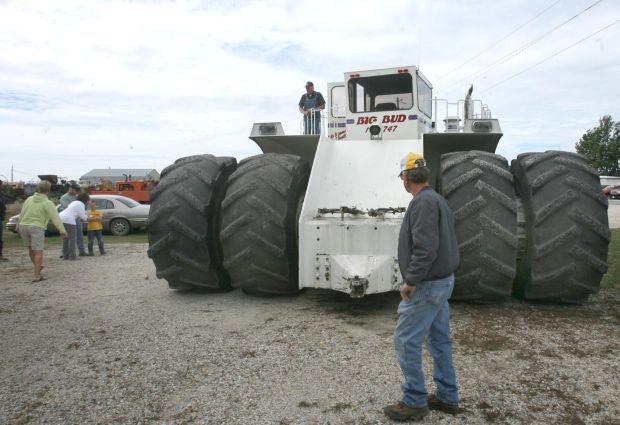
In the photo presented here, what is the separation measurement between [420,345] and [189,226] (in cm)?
333

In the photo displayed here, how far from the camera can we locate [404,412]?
10.3 ft

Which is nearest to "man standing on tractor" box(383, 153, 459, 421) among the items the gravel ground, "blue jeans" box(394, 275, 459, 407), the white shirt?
"blue jeans" box(394, 275, 459, 407)

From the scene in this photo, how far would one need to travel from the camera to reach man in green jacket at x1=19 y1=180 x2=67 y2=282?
816 cm

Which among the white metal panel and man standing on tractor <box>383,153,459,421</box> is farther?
the white metal panel

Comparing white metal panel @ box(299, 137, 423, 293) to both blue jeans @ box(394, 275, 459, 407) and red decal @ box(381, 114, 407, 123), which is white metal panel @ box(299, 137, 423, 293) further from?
blue jeans @ box(394, 275, 459, 407)

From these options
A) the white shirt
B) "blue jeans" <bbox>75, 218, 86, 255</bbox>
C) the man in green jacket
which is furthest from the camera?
"blue jeans" <bbox>75, 218, 86, 255</bbox>

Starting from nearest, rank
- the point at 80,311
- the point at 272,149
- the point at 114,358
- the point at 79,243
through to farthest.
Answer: the point at 114,358 < the point at 80,311 < the point at 272,149 < the point at 79,243

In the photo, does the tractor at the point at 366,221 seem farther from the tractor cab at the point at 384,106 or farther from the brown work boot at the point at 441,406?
the brown work boot at the point at 441,406

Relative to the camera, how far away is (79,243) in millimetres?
11266

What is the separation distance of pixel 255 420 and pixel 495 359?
2.00m

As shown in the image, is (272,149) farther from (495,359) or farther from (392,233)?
(495,359)

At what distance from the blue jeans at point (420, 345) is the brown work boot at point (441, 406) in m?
0.02

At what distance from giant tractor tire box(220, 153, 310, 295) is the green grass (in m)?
9.20

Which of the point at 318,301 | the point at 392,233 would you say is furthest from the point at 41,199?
the point at 392,233
